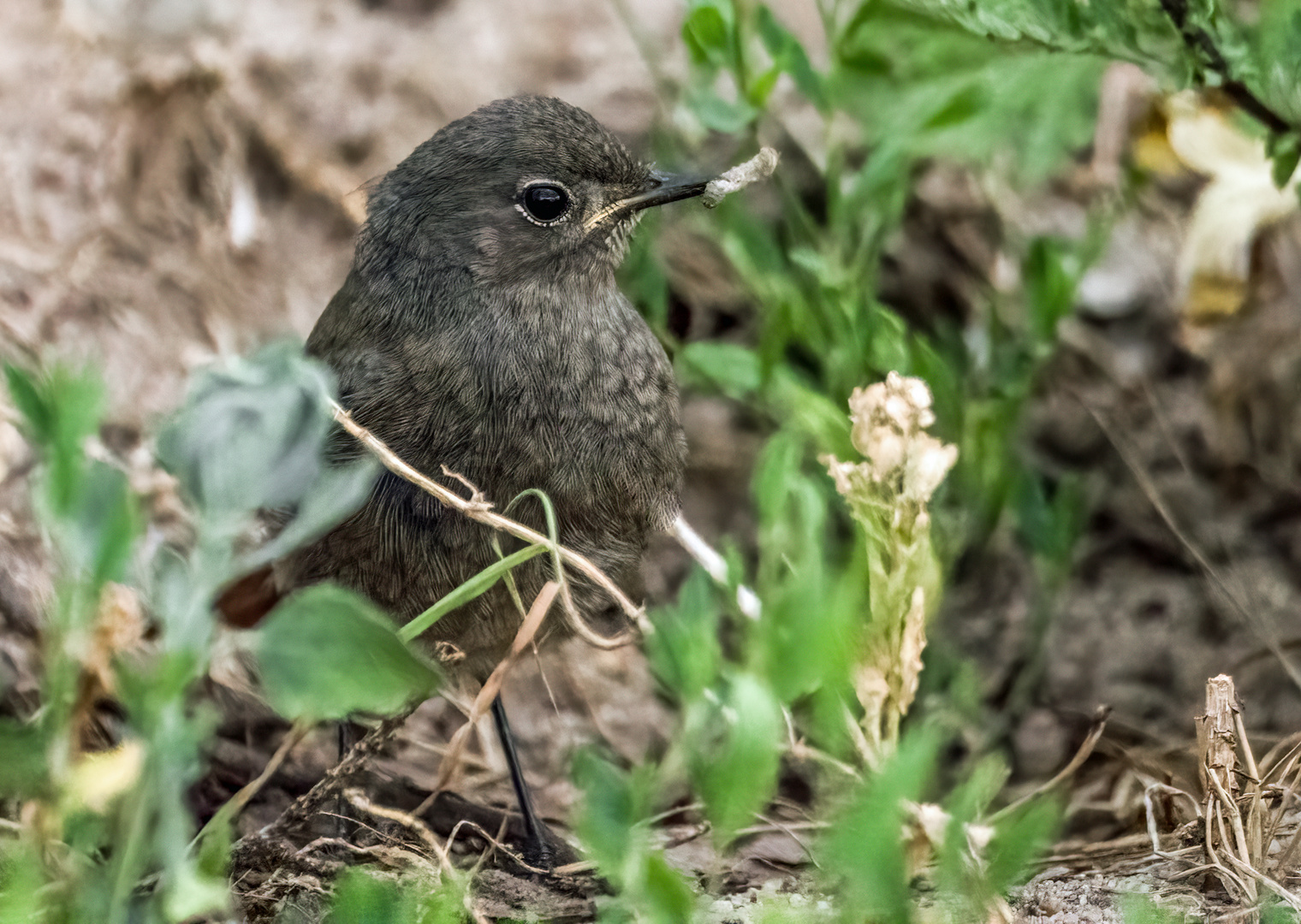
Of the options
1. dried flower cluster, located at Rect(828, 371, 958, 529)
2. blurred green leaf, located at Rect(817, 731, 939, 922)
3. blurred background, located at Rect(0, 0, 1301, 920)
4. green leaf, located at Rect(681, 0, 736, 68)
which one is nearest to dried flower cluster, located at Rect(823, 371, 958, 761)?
dried flower cluster, located at Rect(828, 371, 958, 529)

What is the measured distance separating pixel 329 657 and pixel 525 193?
1256 mm

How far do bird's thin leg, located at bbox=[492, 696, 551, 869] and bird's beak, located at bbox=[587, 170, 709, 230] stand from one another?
98 centimetres

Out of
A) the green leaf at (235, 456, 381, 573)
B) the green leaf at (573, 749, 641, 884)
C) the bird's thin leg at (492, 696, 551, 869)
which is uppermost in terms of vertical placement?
the green leaf at (235, 456, 381, 573)

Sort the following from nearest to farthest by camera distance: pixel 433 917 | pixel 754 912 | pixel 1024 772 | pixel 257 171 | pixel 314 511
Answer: pixel 433 917 → pixel 314 511 → pixel 754 912 → pixel 1024 772 → pixel 257 171

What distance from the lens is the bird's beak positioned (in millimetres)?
2572

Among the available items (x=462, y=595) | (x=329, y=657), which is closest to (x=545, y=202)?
(x=462, y=595)

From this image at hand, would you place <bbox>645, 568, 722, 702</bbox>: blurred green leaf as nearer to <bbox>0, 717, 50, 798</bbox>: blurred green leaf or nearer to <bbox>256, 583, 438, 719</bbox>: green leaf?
<bbox>256, 583, 438, 719</bbox>: green leaf

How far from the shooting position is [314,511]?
65.0 inches

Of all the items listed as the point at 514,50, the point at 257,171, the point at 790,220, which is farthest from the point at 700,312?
the point at 257,171

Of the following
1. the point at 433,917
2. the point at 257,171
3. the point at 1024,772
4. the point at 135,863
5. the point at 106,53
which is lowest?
the point at 1024,772

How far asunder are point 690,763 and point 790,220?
1.87 m

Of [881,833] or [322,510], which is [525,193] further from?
[881,833]

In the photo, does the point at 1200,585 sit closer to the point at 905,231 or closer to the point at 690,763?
the point at 905,231

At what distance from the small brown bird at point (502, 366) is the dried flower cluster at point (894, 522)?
0.62m
